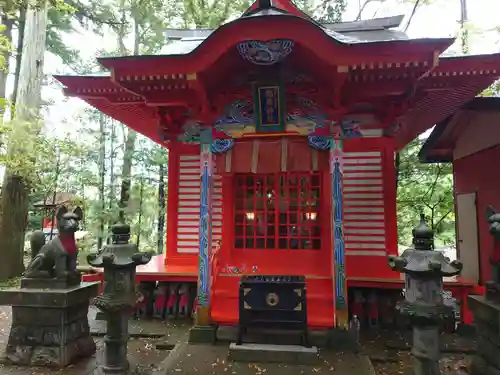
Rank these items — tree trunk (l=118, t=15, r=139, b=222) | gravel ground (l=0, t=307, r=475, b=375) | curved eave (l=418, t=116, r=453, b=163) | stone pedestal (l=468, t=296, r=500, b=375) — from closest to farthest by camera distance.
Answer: stone pedestal (l=468, t=296, r=500, b=375)
gravel ground (l=0, t=307, r=475, b=375)
curved eave (l=418, t=116, r=453, b=163)
tree trunk (l=118, t=15, r=139, b=222)

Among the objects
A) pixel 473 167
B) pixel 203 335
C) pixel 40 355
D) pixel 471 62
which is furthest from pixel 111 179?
pixel 471 62

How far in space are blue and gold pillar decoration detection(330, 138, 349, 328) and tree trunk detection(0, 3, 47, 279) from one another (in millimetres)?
8790

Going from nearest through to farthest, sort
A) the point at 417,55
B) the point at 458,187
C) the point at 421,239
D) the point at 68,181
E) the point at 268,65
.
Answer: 1. the point at 421,239
2. the point at 417,55
3. the point at 268,65
4. the point at 458,187
5. the point at 68,181

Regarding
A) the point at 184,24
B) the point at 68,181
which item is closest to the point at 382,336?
the point at 68,181

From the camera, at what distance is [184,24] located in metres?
15.9

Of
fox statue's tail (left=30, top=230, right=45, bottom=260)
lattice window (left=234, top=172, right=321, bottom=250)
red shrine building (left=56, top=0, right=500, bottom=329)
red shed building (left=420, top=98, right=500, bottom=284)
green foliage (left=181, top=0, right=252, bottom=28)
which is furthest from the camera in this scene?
green foliage (left=181, top=0, right=252, bottom=28)

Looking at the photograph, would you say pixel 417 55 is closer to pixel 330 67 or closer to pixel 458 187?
pixel 330 67

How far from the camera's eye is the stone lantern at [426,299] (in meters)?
3.59

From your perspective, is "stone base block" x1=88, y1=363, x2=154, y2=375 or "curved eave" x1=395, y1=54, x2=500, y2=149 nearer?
"stone base block" x1=88, y1=363, x2=154, y2=375

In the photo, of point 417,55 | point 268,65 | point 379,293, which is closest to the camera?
point 417,55

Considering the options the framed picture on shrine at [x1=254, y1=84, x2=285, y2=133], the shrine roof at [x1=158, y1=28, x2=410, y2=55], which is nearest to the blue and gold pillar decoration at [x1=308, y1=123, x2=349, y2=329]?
the framed picture on shrine at [x1=254, y1=84, x2=285, y2=133]

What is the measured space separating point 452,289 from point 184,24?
15164 millimetres

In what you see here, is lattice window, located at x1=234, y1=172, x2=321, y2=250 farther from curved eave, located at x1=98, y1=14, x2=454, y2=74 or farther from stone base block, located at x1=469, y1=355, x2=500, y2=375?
Result: stone base block, located at x1=469, y1=355, x2=500, y2=375

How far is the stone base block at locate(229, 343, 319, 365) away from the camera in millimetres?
4738
